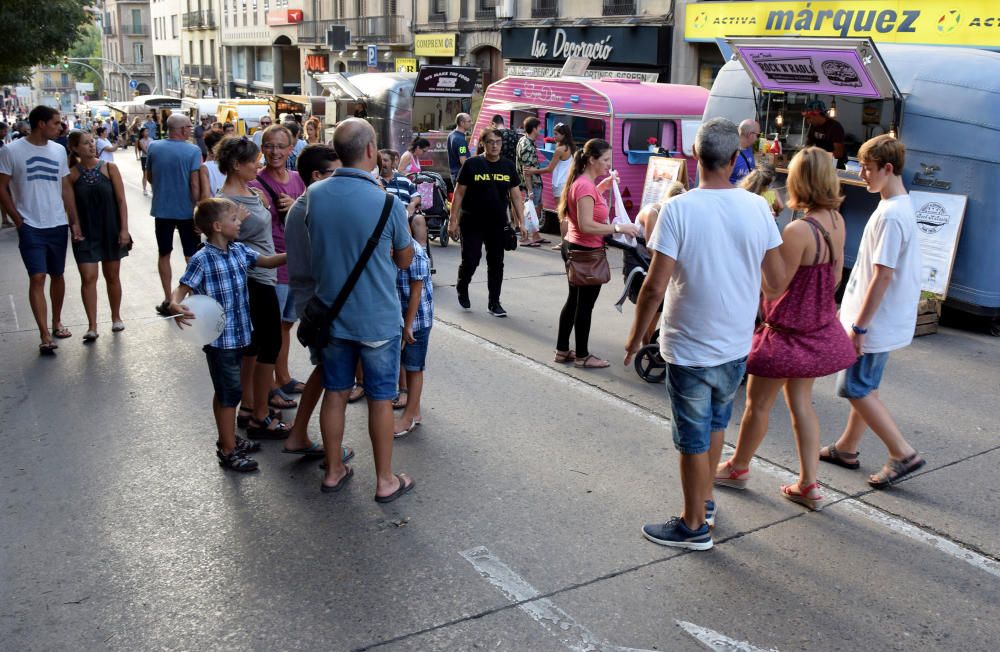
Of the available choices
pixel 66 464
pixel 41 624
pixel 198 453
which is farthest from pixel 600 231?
pixel 41 624

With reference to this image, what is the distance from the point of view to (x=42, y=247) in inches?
281

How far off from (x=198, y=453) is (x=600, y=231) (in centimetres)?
311

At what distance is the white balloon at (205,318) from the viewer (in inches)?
180

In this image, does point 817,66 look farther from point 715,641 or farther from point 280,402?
point 715,641

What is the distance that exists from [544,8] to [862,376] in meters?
23.0

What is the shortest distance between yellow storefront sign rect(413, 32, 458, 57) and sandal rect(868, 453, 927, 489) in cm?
2805

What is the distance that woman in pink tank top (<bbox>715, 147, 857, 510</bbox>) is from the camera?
411 centimetres

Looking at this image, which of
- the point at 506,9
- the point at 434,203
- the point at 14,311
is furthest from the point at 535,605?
the point at 506,9

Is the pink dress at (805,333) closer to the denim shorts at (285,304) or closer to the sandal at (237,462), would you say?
the sandal at (237,462)

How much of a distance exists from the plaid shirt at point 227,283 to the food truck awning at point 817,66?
21.5ft

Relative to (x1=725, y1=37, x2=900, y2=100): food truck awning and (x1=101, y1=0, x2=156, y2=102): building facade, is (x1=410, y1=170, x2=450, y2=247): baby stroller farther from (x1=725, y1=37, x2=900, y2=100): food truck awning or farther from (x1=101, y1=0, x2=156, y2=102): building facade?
(x1=101, y1=0, x2=156, y2=102): building facade

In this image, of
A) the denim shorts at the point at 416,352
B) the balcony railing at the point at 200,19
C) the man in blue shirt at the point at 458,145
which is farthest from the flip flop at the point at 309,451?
the balcony railing at the point at 200,19

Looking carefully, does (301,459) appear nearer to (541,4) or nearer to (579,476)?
(579,476)

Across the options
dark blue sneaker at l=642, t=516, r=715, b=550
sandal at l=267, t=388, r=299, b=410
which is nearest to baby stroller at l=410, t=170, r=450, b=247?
sandal at l=267, t=388, r=299, b=410
